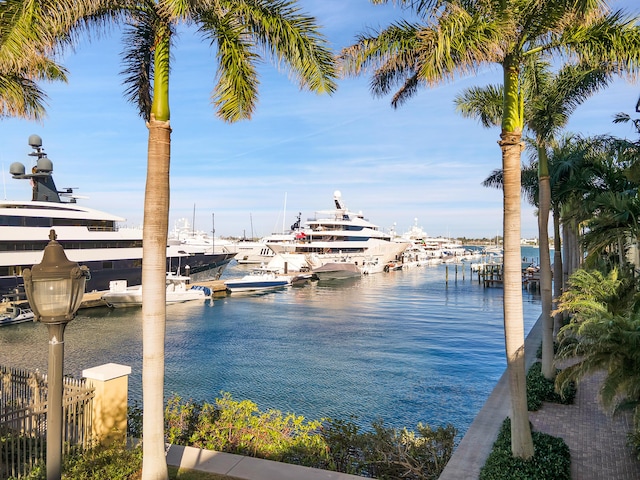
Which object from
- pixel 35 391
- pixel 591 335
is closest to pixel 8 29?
pixel 35 391

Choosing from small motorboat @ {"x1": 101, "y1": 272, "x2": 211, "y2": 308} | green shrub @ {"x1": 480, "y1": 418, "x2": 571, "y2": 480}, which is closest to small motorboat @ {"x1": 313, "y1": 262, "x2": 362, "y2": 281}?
small motorboat @ {"x1": 101, "y1": 272, "x2": 211, "y2": 308}

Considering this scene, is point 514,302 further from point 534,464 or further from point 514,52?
point 514,52

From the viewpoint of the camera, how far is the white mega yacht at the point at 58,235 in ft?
118

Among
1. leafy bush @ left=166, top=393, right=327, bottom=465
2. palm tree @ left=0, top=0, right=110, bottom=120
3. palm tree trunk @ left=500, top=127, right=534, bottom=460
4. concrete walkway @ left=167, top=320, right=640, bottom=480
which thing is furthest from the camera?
leafy bush @ left=166, top=393, right=327, bottom=465

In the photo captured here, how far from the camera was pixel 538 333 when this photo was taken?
72.9 feet

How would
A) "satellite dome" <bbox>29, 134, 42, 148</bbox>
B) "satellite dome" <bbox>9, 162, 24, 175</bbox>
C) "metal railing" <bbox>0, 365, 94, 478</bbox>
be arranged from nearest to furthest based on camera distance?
"metal railing" <bbox>0, 365, 94, 478</bbox> → "satellite dome" <bbox>29, 134, 42, 148</bbox> → "satellite dome" <bbox>9, 162, 24, 175</bbox>


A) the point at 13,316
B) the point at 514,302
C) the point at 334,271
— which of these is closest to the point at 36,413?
the point at 514,302

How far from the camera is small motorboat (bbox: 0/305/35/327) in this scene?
1232 inches

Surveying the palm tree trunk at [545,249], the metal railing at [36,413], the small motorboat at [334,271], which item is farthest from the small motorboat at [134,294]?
the palm tree trunk at [545,249]

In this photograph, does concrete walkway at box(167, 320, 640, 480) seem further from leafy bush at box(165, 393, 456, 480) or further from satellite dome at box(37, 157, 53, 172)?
satellite dome at box(37, 157, 53, 172)

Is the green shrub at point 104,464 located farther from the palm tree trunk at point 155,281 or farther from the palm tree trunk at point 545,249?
the palm tree trunk at point 545,249

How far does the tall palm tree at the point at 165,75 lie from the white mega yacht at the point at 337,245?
65.5 metres

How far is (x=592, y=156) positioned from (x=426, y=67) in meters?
13.6

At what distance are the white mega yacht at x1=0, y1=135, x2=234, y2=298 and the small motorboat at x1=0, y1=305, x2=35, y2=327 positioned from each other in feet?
9.98
